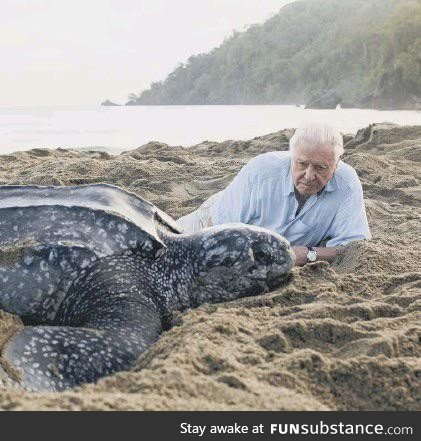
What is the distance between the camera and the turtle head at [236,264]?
212 centimetres

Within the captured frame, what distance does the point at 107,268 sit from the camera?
201 cm

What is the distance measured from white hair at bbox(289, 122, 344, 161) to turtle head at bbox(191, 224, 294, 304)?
0.55 m

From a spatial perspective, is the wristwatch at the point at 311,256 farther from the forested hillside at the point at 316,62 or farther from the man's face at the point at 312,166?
the forested hillside at the point at 316,62

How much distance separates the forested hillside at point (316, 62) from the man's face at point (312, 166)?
61.0 feet

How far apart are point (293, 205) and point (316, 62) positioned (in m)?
39.8

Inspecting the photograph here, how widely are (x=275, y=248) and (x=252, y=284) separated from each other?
16cm

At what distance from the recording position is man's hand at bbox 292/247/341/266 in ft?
8.19

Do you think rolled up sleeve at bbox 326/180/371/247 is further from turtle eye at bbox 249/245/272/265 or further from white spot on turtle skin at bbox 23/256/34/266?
white spot on turtle skin at bbox 23/256/34/266

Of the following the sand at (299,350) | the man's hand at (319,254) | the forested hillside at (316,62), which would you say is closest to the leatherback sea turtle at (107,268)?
the sand at (299,350)

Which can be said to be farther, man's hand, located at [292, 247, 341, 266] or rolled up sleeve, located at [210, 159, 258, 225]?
rolled up sleeve, located at [210, 159, 258, 225]
